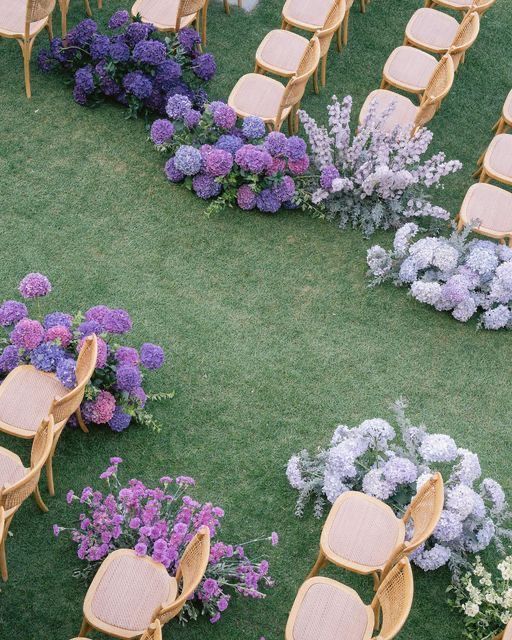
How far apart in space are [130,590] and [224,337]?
1.99 m

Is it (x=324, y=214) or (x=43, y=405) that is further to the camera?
(x=324, y=214)

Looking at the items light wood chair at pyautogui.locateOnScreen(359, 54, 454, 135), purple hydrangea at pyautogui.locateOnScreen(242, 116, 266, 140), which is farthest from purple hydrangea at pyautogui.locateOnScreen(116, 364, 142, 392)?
light wood chair at pyautogui.locateOnScreen(359, 54, 454, 135)

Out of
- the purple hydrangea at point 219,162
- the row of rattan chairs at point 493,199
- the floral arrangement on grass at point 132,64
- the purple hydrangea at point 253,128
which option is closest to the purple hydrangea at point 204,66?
the floral arrangement on grass at point 132,64

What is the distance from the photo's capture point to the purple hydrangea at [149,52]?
6984mm

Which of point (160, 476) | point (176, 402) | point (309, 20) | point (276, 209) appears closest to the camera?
point (160, 476)

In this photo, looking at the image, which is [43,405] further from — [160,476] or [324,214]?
[324,214]

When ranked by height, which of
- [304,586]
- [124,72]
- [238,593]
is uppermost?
[124,72]

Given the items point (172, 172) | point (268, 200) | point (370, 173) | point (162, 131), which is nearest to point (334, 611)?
point (268, 200)

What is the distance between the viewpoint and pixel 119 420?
5.35m

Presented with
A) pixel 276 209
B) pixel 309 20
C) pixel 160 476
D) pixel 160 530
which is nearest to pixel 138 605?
pixel 160 530

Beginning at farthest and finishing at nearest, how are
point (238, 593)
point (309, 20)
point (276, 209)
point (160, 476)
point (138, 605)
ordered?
point (309, 20)
point (276, 209)
point (160, 476)
point (238, 593)
point (138, 605)

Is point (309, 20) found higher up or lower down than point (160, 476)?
higher up

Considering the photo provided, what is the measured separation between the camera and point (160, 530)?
4.62m

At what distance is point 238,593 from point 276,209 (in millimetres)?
2811
